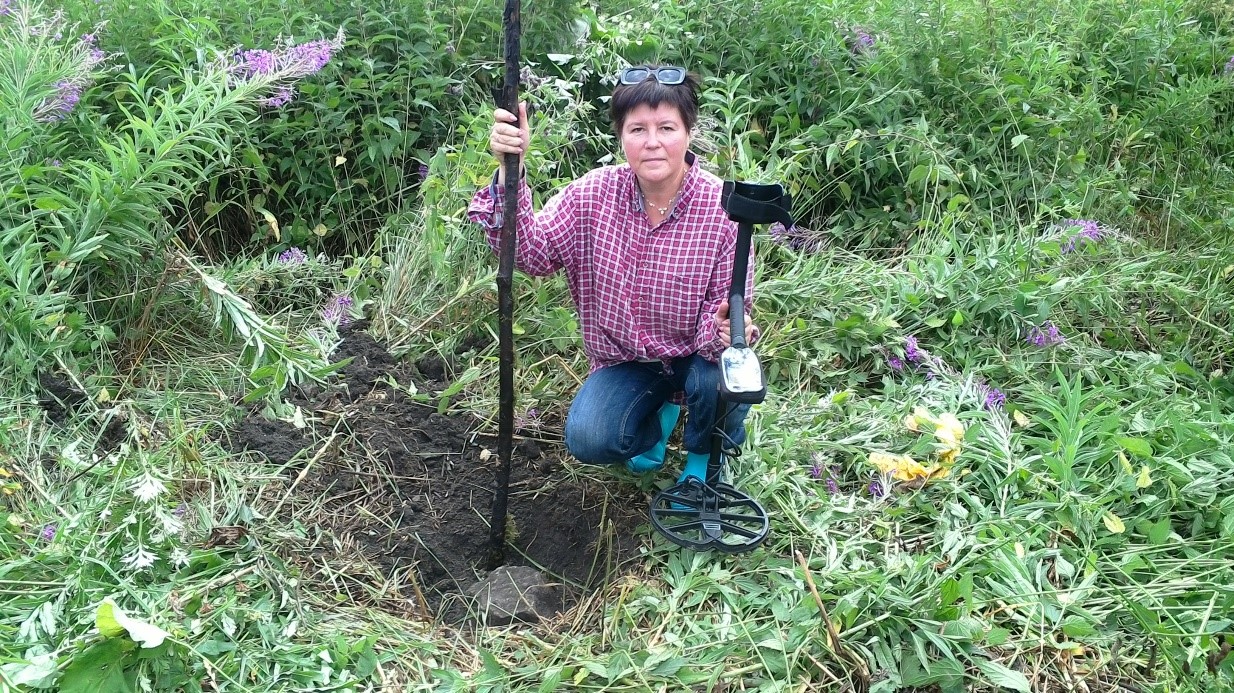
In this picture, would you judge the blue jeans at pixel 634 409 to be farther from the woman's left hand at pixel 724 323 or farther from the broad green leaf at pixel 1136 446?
the broad green leaf at pixel 1136 446

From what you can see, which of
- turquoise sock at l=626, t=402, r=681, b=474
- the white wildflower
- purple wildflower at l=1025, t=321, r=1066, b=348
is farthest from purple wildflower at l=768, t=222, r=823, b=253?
the white wildflower

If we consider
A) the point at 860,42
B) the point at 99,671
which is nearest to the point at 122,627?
the point at 99,671

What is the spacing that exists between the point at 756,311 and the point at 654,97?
1143mm

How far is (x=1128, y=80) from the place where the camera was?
4.53 meters

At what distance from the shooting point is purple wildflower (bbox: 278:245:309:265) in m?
3.38

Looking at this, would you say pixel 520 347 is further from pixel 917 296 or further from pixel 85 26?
pixel 85 26

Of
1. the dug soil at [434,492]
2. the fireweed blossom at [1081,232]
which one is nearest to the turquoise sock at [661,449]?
the dug soil at [434,492]

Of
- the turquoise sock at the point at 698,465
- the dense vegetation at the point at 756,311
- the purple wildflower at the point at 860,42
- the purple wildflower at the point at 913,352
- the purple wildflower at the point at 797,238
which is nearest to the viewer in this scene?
the dense vegetation at the point at 756,311

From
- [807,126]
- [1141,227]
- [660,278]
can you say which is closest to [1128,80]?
[1141,227]

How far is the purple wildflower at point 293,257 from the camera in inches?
133

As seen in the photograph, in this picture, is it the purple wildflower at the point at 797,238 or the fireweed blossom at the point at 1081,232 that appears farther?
the purple wildflower at the point at 797,238

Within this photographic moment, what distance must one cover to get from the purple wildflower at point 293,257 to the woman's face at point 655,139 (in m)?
1.56

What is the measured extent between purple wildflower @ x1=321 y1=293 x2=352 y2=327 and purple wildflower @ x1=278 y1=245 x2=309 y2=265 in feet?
0.75

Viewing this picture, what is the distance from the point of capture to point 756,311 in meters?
3.25
